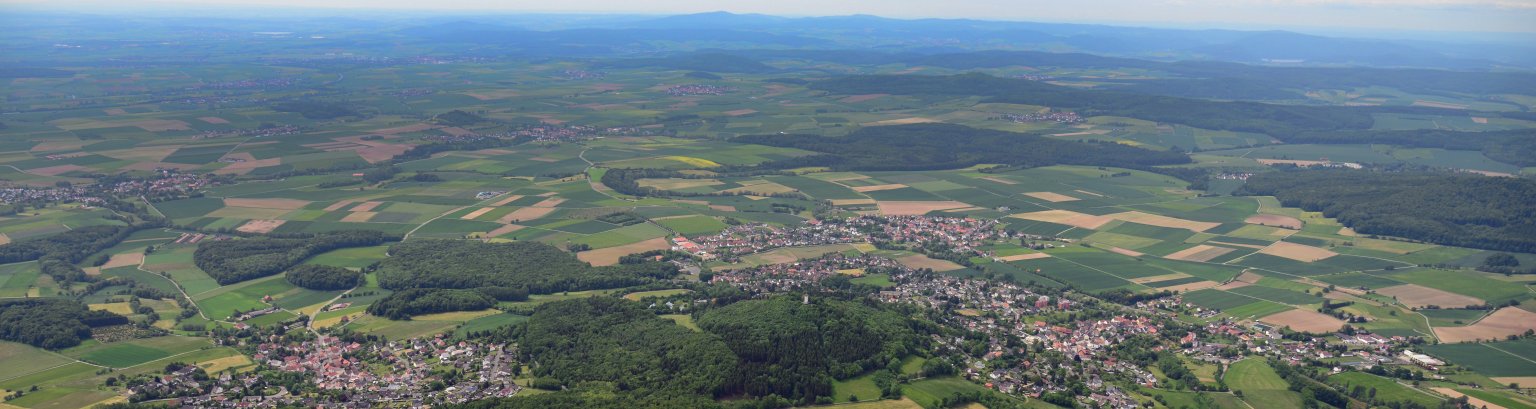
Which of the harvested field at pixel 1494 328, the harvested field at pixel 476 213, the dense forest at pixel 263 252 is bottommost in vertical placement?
the harvested field at pixel 476 213

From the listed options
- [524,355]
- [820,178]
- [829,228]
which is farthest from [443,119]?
[524,355]

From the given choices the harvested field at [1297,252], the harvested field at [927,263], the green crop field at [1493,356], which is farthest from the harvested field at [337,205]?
the green crop field at [1493,356]

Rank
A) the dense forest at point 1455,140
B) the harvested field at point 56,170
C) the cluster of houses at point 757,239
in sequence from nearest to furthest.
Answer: the cluster of houses at point 757,239, the harvested field at point 56,170, the dense forest at point 1455,140

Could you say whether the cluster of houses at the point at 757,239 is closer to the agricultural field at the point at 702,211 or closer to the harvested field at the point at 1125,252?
the agricultural field at the point at 702,211

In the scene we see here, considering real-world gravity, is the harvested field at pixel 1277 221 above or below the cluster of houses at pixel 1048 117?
above

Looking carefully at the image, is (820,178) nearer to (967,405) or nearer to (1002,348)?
(1002,348)
